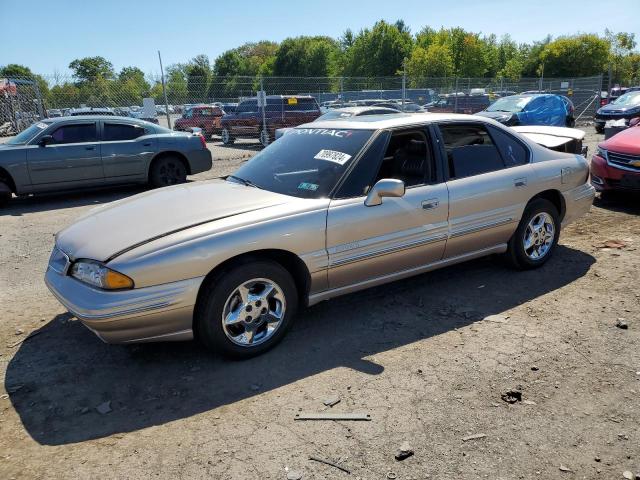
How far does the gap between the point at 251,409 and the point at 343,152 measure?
2.08m

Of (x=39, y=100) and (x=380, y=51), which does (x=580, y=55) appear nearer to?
(x=380, y=51)

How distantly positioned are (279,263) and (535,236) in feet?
9.16

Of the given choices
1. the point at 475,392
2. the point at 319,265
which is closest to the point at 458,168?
the point at 319,265

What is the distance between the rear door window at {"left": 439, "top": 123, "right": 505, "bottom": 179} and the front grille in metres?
3.67

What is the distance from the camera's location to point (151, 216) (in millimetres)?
3543

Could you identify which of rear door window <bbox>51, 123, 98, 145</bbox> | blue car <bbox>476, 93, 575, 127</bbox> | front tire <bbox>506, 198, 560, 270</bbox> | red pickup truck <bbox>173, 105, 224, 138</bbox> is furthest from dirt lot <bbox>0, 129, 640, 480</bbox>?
red pickup truck <bbox>173, 105, 224, 138</bbox>

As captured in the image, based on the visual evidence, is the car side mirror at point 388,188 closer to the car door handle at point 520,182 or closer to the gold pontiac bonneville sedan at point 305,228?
the gold pontiac bonneville sedan at point 305,228

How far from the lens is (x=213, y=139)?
2317 centimetres

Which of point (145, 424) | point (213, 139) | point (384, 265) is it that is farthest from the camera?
point (213, 139)

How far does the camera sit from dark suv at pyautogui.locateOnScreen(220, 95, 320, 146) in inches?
691

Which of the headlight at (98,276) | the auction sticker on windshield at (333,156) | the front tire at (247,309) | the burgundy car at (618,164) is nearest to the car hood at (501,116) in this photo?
the burgundy car at (618,164)

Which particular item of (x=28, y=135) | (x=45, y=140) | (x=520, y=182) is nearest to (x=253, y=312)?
(x=520, y=182)

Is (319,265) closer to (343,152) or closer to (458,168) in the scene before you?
(343,152)

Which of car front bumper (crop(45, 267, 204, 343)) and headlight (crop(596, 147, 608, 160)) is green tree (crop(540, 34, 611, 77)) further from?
car front bumper (crop(45, 267, 204, 343))
